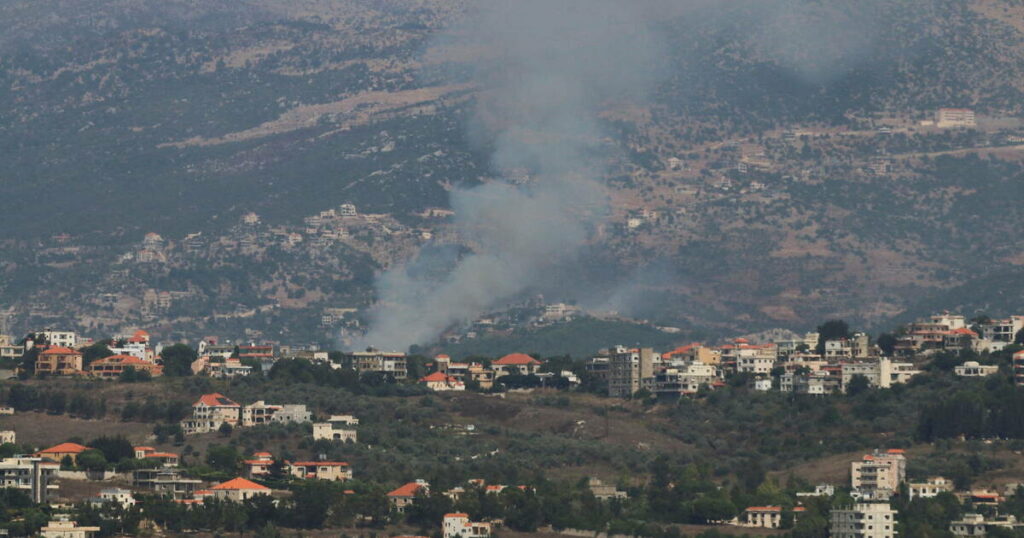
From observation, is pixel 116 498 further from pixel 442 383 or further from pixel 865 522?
pixel 442 383

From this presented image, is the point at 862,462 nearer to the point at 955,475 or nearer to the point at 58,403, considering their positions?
the point at 955,475

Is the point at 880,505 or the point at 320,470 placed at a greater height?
the point at 320,470

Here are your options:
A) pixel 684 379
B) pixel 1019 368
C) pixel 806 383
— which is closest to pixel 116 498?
pixel 806 383

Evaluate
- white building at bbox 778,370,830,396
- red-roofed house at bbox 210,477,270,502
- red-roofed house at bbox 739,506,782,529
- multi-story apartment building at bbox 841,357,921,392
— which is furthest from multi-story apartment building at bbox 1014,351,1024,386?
red-roofed house at bbox 210,477,270,502

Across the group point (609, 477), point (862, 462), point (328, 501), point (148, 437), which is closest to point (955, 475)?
point (862, 462)

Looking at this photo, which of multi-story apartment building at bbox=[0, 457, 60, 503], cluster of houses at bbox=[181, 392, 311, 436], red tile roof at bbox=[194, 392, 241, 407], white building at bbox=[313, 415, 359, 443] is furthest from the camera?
red tile roof at bbox=[194, 392, 241, 407]

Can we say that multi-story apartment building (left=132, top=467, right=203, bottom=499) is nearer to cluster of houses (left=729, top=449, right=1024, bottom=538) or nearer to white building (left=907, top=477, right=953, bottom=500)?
cluster of houses (left=729, top=449, right=1024, bottom=538)
